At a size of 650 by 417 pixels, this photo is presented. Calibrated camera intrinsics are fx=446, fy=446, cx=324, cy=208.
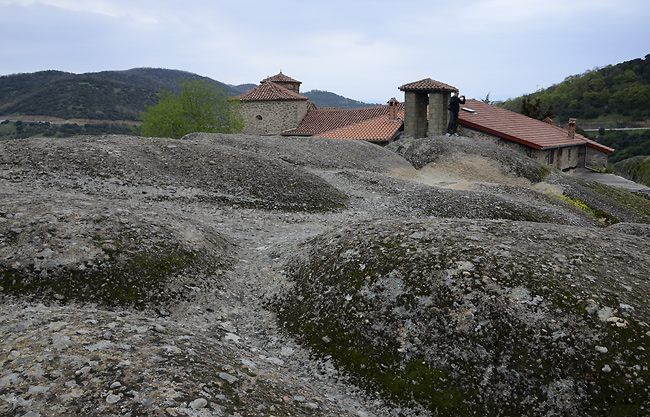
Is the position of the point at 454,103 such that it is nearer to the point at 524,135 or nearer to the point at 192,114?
the point at 524,135

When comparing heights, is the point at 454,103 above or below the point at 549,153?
above

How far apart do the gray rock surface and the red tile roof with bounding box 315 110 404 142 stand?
89.8ft

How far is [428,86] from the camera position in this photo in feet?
110

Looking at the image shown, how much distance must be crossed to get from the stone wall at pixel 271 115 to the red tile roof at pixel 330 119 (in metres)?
1.13

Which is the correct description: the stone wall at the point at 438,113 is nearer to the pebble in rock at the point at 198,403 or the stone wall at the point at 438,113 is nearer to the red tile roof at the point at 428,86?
the red tile roof at the point at 428,86

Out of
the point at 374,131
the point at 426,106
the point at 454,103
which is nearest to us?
the point at 454,103

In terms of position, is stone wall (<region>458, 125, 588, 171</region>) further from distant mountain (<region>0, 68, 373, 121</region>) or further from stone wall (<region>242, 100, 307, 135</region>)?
distant mountain (<region>0, 68, 373, 121</region>)

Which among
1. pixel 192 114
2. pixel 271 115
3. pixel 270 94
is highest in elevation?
pixel 270 94

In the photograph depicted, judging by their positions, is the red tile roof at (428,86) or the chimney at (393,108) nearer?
the red tile roof at (428,86)

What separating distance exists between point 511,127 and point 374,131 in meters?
11.5

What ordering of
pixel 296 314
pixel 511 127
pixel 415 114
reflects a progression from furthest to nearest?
pixel 511 127
pixel 415 114
pixel 296 314

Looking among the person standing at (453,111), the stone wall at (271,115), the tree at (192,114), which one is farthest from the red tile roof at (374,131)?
the tree at (192,114)

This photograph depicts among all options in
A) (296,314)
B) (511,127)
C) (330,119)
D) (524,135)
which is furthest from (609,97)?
(296,314)

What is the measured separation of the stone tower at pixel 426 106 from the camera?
33844 mm
